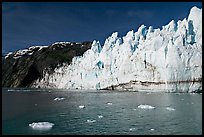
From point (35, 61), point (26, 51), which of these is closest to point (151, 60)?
point (35, 61)

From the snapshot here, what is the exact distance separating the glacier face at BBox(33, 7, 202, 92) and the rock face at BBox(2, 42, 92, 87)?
2876cm

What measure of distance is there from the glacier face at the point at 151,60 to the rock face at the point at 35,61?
2876 centimetres

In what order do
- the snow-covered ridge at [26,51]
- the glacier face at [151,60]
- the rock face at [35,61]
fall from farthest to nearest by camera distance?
the snow-covered ridge at [26,51] < the rock face at [35,61] < the glacier face at [151,60]

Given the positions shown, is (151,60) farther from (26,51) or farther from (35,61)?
(26,51)

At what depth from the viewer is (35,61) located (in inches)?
3679

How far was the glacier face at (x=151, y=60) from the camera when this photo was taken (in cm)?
3588

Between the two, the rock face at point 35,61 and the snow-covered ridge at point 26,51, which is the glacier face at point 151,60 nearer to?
the rock face at point 35,61

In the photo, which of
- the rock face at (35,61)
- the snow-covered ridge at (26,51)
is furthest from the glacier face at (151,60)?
the snow-covered ridge at (26,51)

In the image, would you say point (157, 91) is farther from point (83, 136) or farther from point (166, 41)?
point (83, 136)

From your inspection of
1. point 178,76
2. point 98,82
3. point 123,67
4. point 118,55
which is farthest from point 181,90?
point 98,82

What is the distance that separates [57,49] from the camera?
9700 cm

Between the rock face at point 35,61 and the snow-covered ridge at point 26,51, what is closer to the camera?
the rock face at point 35,61

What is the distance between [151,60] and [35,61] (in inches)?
2444

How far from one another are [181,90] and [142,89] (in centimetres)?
723
